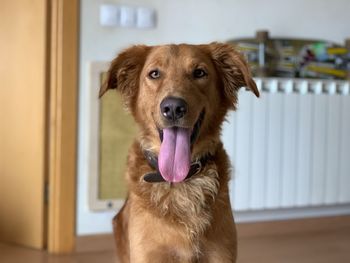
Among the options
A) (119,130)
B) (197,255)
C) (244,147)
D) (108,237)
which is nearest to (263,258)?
(244,147)

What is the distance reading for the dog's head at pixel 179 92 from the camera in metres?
1.63

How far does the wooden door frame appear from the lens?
8.89 ft

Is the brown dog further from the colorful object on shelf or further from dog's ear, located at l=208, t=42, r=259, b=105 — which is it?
the colorful object on shelf

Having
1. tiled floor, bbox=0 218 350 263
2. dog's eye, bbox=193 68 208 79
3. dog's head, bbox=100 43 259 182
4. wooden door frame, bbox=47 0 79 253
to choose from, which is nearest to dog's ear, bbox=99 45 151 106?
dog's head, bbox=100 43 259 182

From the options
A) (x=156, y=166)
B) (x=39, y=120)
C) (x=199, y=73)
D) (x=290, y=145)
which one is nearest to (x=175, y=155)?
(x=156, y=166)

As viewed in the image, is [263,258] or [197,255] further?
[263,258]

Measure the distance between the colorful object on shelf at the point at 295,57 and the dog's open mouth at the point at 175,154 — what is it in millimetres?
1483

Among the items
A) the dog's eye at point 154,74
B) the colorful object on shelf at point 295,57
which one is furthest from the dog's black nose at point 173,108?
the colorful object on shelf at point 295,57

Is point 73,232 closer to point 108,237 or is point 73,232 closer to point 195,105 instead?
point 108,237

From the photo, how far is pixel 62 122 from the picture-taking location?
274cm

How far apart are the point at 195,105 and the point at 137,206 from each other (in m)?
0.37

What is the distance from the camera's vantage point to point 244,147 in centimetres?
304

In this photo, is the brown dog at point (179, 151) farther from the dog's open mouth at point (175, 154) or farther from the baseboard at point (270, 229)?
the baseboard at point (270, 229)

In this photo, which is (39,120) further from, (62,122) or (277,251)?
(277,251)
